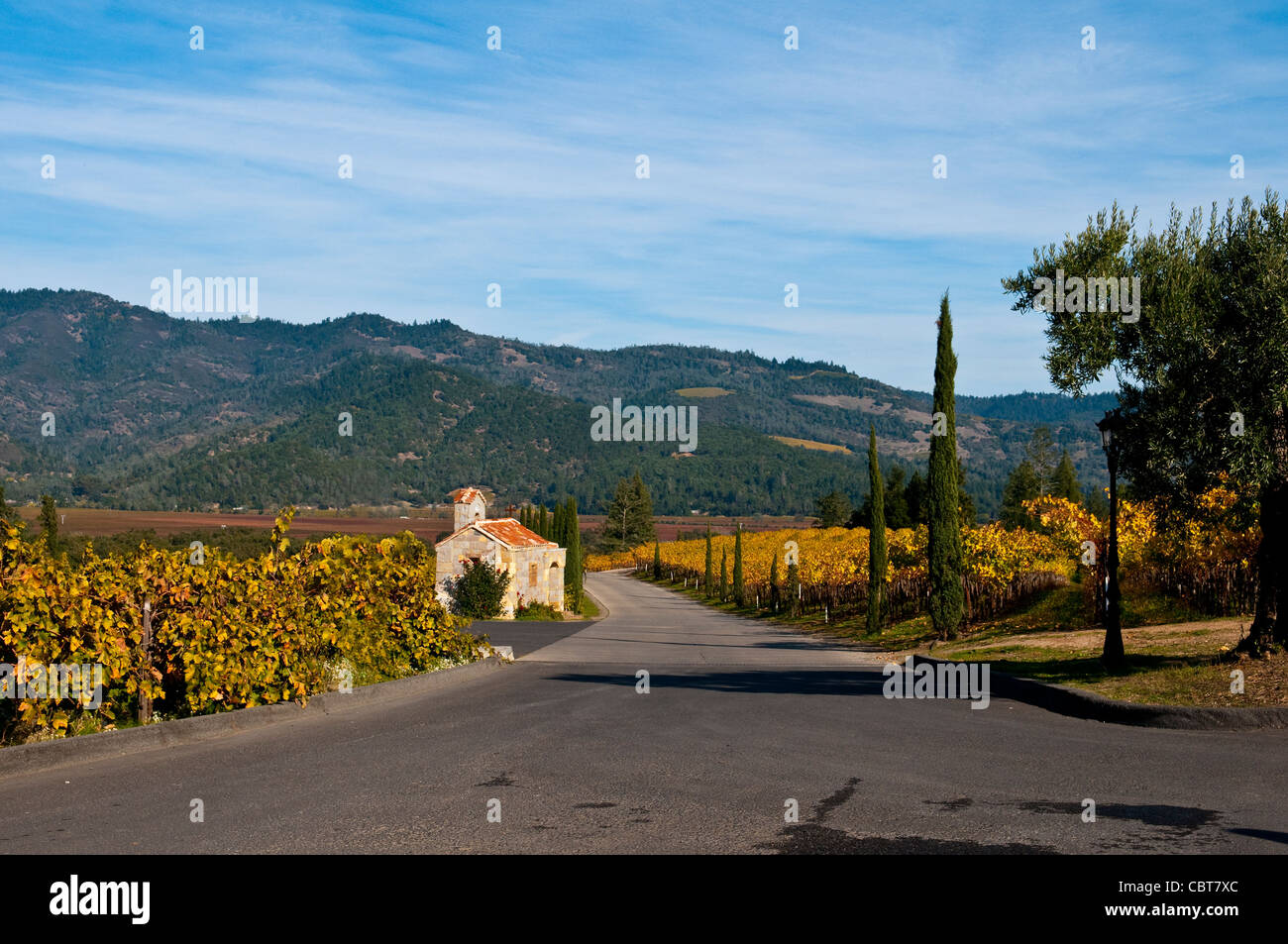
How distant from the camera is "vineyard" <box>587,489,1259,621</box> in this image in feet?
84.0

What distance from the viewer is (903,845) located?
273 inches

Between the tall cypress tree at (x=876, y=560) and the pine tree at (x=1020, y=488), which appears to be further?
the pine tree at (x=1020, y=488)

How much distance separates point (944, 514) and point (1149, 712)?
1751 cm

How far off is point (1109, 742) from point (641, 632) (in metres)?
29.1

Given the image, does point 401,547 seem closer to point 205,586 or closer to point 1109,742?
point 205,586

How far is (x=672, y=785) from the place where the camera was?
9.13 meters

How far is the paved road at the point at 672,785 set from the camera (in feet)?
23.7

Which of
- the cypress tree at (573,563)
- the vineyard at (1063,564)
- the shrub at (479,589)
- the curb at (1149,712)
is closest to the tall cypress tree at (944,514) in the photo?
the vineyard at (1063,564)

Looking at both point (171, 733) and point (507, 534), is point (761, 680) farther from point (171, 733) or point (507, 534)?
point (507, 534)

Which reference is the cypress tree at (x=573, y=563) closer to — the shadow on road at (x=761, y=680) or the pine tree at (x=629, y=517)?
the shadow on road at (x=761, y=680)

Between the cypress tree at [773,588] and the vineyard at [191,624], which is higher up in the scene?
the vineyard at [191,624]

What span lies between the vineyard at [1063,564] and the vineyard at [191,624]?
12.1 metres

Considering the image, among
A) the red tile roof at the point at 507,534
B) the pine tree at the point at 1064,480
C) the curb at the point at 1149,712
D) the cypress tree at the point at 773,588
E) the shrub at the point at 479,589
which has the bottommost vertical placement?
the cypress tree at the point at 773,588
